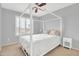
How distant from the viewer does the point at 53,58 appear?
1049 millimetres

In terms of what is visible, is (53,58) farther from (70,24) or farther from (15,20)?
(15,20)

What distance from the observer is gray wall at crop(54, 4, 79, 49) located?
4.01 feet

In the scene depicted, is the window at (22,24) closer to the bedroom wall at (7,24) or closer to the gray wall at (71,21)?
the bedroom wall at (7,24)

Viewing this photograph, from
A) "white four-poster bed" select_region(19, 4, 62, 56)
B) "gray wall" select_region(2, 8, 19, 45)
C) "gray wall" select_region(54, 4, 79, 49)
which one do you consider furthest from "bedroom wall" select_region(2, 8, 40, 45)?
"gray wall" select_region(54, 4, 79, 49)

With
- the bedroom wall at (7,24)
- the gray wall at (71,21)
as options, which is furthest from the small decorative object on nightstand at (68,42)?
the bedroom wall at (7,24)

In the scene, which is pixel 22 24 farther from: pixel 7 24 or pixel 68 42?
pixel 68 42

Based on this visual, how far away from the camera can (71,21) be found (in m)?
1.32

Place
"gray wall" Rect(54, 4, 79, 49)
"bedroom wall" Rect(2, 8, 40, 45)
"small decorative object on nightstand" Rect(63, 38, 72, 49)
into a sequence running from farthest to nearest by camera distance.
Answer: "small decorative object on nightstand" Rect(63, 38, 72, 49) < "gray wall" Rect(54, 4, 79, 49) < "bedroom wall" Rect(2, 8, 40, 45)

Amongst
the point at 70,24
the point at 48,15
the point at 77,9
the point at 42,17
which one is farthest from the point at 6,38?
the point at 77,9

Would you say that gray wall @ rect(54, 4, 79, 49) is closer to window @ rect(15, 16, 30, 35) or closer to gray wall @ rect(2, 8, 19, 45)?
window @ rect(15, 16, 30, 35)

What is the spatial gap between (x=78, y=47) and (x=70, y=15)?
1.98 feet

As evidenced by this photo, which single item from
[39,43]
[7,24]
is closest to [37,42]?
[39,43]

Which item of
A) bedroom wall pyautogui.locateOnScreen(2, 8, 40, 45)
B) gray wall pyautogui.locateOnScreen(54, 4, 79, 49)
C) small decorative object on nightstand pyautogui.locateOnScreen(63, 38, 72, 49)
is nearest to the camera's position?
bedroom wall pyautogui.locateOnScreen(2, 8, 40, 45)

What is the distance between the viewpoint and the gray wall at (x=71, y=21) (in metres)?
1.22
